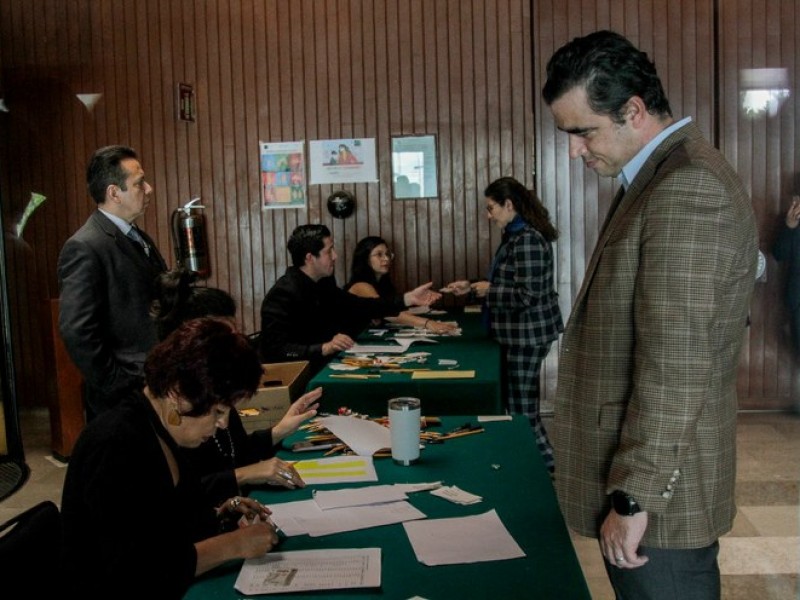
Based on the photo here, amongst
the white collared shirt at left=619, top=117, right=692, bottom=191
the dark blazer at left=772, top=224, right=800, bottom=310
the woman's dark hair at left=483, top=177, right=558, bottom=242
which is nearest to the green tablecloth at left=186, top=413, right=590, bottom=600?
the white collared shirt at left=619, top=117, right=692, bottom=191

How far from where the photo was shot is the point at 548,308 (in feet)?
14.8

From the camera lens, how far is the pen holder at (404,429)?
90.0 inches

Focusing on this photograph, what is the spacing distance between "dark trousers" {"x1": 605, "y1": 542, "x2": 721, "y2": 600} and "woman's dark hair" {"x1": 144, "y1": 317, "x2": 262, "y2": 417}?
944 millimetres

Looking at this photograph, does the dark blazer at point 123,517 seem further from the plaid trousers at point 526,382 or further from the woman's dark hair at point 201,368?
the plaid trousers at point 526,382

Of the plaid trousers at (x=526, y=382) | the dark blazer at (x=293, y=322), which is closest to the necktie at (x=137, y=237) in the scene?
the dark blazer at (x=293, y=322)

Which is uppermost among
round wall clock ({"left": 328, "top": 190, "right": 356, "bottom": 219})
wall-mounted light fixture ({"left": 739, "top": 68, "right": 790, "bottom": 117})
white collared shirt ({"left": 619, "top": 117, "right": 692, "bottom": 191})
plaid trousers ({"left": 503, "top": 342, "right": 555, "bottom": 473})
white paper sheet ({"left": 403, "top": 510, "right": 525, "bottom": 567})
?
wall-mounted light fixture ({"left": 739, "top": 68, "right": 790, "bottom": 117})

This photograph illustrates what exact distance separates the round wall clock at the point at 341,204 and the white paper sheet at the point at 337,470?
153 inches

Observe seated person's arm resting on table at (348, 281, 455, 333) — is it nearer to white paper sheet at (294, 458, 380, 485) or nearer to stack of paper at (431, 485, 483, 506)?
white paper sheet at (294, 458, 380, 485)

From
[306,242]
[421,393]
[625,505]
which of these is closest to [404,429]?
[625,505]

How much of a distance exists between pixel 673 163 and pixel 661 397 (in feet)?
1.47

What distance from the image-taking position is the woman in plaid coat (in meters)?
4.40

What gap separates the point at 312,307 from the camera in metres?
4.57

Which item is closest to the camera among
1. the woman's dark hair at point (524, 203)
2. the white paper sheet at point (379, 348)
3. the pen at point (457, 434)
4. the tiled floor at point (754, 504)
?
the pen at point (457, 434)

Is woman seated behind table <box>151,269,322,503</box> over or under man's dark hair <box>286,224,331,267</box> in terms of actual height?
under
